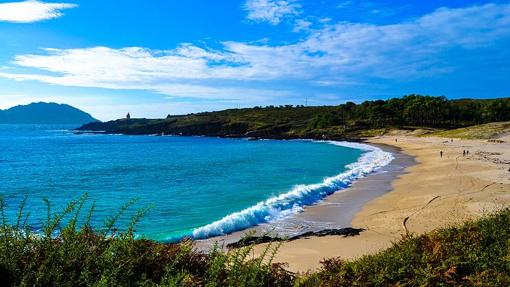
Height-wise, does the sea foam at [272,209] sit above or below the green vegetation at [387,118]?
below

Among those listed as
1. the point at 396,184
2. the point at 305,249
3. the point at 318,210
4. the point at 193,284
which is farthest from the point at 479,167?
the point at 193,284

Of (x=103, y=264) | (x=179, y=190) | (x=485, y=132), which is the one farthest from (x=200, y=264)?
(x=485, y=132)

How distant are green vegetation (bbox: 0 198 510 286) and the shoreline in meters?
8.11

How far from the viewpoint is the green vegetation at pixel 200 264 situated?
550 centimetres

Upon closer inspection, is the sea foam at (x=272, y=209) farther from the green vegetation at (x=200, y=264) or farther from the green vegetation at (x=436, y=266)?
the green vegetation at (x=436, y=266)

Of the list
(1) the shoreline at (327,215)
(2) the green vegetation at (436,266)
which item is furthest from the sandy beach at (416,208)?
(2) the green vegetation at (436,266)

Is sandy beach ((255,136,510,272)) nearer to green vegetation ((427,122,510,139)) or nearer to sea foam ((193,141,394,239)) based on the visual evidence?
sea foam ((193,141,394,239))

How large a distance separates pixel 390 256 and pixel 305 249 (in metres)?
11.2

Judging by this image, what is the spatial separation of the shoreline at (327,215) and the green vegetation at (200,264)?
8.11 meters

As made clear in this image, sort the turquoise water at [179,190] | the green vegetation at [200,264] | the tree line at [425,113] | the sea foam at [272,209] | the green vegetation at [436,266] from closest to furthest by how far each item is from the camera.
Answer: the green vegetation at [200,264]
the green vegetation at [436,266]
the sea foam at [272,209]
the turquoise water at [179,190]
the tree line at [425,113]

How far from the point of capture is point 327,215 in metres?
26.3

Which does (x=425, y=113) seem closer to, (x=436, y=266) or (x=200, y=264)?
(x=436, y=266)

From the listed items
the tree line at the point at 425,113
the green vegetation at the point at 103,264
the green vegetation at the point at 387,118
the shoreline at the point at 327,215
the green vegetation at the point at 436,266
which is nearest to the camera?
the green vegetation at the point at 103,264

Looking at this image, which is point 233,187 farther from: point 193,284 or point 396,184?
point 193,284
